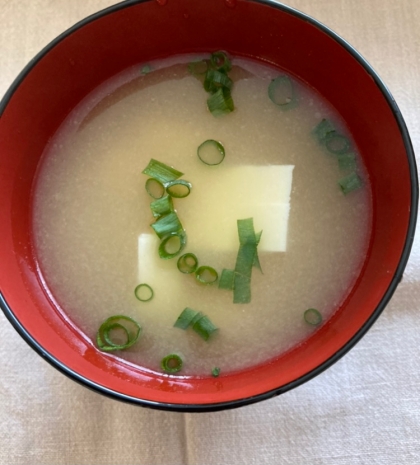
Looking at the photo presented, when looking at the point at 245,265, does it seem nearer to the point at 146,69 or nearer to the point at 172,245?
the point at 172,245

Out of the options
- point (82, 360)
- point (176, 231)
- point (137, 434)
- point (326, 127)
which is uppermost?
point (326, 127)

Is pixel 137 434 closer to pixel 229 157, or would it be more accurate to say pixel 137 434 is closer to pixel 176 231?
pixel 176 231

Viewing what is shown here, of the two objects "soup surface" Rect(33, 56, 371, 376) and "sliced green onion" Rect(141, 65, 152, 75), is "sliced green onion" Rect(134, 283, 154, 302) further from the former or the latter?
"sliced green onion" Rect(141, 65, 152, 75)

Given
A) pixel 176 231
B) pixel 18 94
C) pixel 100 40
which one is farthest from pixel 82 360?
pixel 100 40

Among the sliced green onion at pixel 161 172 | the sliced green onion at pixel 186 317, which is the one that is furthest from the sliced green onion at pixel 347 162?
the sliced green onion at pixel 186 317

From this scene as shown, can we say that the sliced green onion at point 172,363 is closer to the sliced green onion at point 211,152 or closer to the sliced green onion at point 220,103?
the sliced green onion at point 211,152
